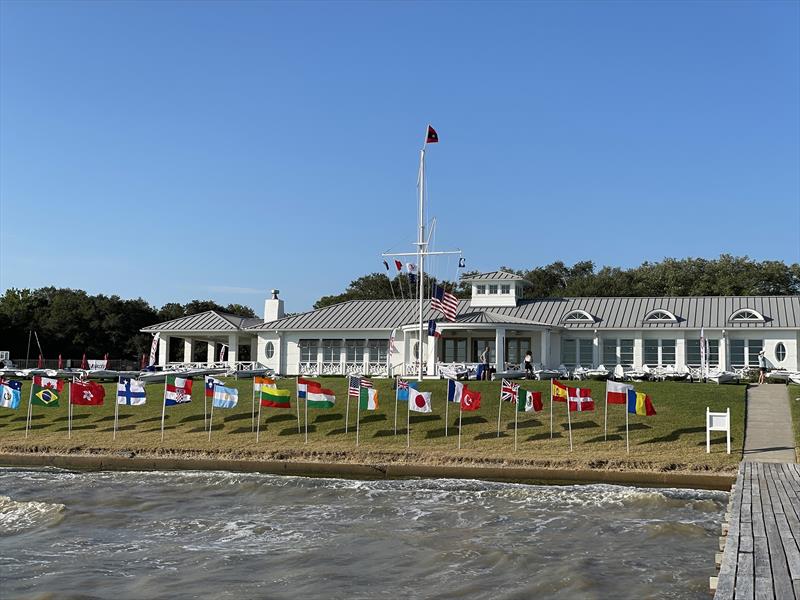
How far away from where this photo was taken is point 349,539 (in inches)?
631

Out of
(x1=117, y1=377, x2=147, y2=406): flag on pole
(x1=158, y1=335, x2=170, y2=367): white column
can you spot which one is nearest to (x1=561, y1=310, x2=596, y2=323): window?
(x1=158, y1=335, x2=170, y2=367): white column

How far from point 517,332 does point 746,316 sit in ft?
37.6

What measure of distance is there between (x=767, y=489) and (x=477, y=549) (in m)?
6.14

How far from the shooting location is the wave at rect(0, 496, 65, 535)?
17.5m

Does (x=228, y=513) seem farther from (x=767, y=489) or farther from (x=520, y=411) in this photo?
(x=520, y=411)

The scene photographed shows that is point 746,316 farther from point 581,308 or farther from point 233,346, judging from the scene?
point 233,346

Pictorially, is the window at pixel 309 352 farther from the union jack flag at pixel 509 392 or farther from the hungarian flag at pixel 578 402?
the hungarian flag at pixel 578 402

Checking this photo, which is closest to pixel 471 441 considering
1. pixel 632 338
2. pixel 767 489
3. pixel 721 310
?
pixel 767 489

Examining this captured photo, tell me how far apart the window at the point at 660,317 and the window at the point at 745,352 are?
122 inches

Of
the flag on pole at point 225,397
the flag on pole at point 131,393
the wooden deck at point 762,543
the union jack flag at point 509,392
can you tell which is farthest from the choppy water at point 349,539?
the flag on pole at point 131,393

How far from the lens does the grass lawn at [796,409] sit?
80.1 ft

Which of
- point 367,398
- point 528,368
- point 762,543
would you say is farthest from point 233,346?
point 762,543

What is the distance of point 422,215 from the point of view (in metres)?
36.3

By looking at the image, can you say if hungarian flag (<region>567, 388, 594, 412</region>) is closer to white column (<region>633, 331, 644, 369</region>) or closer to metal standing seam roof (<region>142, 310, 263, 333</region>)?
white column (<region>633, 331, 644, 369</region>)
